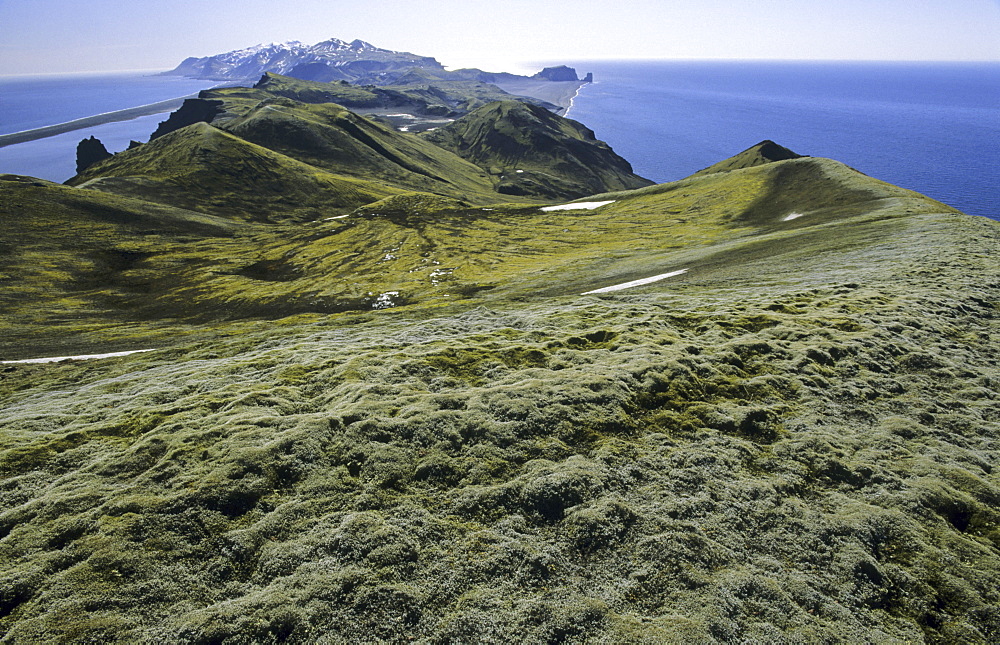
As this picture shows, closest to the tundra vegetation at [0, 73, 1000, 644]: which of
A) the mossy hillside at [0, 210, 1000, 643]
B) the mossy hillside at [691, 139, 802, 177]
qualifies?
the mossy hillside at [0, 210, 1000, 643]

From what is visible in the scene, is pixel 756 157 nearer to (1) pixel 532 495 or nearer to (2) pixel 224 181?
(1) pixel 532 495

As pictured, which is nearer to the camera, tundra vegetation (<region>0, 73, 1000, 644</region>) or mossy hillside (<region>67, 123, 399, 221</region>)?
tundra vegetation (<region>0, 73, 1000, 644</region>)

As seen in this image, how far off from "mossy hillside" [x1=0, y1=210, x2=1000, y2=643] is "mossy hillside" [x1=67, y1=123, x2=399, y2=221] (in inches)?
5633

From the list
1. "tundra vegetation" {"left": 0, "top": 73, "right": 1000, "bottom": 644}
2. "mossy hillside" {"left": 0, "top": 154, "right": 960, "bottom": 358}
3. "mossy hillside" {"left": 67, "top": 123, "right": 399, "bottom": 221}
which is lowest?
"mossy hillside" {"left": 0, "top": 154, "right": 960, "bottom": 358}

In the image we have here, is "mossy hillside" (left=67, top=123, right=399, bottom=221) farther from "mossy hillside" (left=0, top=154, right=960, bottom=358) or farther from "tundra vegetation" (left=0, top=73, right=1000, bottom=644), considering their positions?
"tundra vegetation" (left=0, top=73, right=1000, bottom=644)

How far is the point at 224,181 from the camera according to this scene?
154125 millimetres

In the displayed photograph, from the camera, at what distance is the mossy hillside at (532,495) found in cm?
1001

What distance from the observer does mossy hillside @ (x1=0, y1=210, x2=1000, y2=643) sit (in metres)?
10.0

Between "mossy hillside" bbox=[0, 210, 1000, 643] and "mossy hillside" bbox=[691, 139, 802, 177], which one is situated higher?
"mossy hillside" bbox=[691, 139, 802, 177]

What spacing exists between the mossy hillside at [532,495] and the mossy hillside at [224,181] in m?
143

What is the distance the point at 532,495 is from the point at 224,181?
182 metres

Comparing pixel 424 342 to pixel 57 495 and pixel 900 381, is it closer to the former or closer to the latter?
pixel 57 495

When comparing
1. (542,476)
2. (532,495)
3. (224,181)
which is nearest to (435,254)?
(542,476)

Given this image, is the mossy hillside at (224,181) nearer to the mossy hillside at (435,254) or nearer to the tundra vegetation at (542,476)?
the mossy hillside at (435,254)
